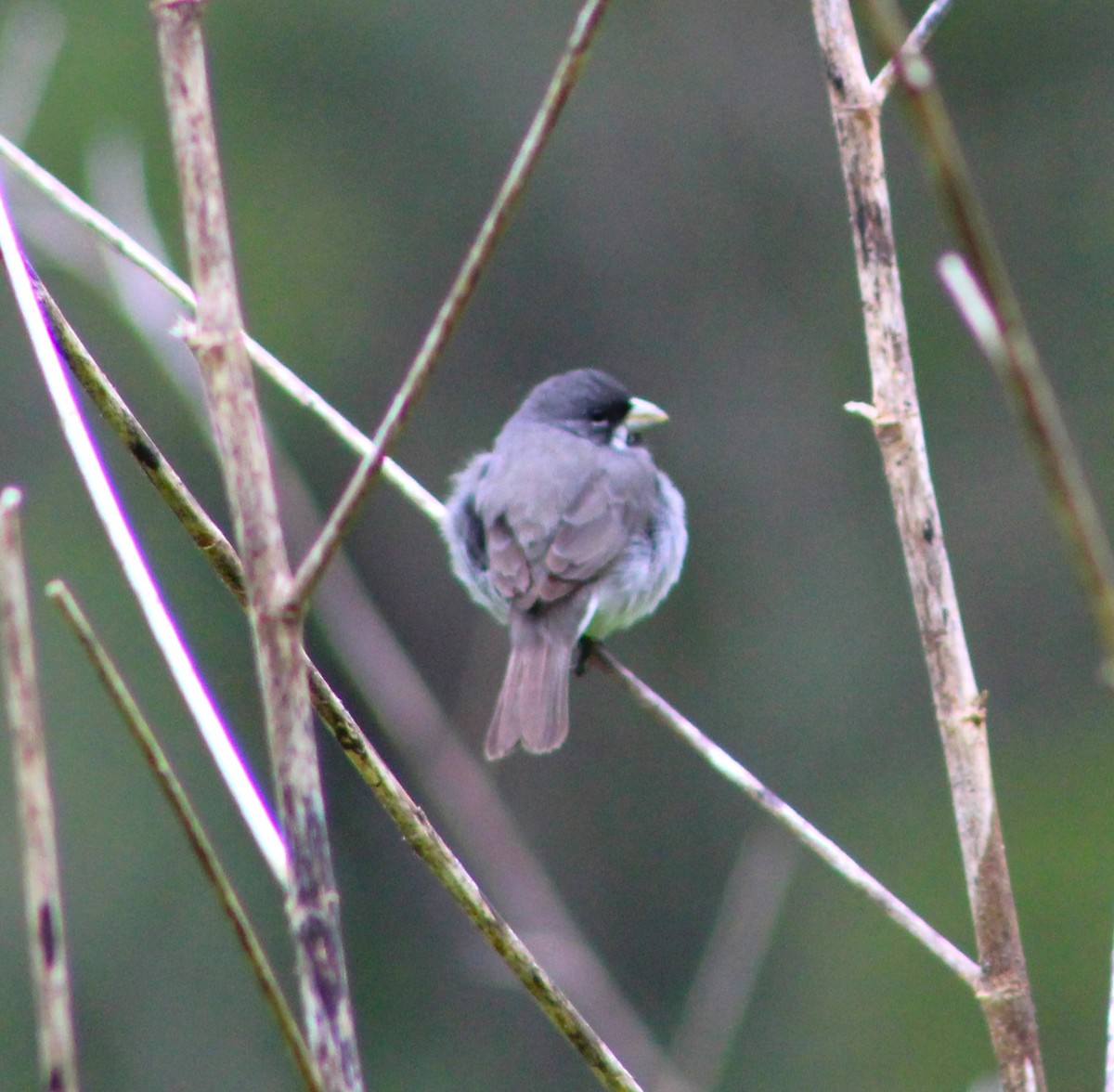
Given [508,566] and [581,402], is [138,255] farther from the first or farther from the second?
[581,402]

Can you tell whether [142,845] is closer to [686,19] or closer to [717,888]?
[717,888]

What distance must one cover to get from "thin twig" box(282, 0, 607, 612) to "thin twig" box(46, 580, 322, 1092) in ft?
0.42

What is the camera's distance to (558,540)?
176 inches

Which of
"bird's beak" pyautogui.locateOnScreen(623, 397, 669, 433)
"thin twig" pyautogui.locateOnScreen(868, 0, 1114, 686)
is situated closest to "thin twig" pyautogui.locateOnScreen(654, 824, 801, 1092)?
"thin twig" pyautogui.locateOnScreen(868, 0, 1114, 686)

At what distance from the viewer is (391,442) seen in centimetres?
115

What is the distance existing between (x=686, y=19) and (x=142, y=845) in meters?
6.73

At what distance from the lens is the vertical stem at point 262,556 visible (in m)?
1.08

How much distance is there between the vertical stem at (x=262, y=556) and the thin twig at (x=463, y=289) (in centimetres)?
2

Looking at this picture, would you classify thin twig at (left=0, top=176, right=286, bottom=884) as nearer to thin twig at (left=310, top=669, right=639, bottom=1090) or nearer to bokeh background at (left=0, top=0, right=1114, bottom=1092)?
thin twig at (left=310, top=669, right=639, bottom=1090)

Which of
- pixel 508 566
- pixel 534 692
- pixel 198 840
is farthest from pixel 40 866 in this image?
pixel 508 566

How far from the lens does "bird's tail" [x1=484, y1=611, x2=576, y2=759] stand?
4086mm

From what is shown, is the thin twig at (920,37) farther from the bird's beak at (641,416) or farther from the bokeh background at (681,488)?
the bokeh background at (681,488)

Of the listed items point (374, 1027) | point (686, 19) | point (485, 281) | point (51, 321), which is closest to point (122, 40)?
point (485, 281)

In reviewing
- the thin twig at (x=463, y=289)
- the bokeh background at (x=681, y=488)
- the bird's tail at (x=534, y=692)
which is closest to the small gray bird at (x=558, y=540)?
the bird's tail at (x=534, y=692)
